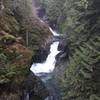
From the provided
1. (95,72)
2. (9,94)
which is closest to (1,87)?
(9,94)

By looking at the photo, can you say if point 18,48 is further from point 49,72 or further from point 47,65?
point 47,65

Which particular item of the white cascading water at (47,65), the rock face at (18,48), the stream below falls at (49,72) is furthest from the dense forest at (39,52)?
the white cascading water at (47,65)

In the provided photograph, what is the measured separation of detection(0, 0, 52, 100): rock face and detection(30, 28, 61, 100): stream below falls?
4.97 ft

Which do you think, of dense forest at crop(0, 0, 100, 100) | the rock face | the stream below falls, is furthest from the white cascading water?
the rock face

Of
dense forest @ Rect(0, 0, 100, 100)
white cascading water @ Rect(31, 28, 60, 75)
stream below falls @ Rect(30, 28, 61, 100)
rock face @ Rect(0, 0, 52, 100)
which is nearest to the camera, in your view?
dense forest @ Rect(0, 0, 100, 100)

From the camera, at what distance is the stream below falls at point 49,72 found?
22.7 meters

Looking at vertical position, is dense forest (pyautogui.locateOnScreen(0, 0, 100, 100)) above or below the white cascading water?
above

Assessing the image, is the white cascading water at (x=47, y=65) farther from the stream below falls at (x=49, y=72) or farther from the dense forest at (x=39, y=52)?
the dense forest at (x=39, y=52)

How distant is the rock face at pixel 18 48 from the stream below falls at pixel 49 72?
4.97ft

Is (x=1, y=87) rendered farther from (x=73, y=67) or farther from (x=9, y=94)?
(x=73, y=67)

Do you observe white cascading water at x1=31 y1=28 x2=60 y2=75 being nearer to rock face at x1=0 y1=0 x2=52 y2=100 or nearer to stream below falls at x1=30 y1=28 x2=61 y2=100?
stream below falls at x1=30 y1=28 x2=61 y2=100

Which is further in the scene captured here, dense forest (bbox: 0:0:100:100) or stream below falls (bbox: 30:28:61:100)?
stream below falls (bbox: 30:28:61:100)

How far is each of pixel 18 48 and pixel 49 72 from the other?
7.33 metres

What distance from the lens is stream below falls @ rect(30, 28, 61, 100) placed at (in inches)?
892
